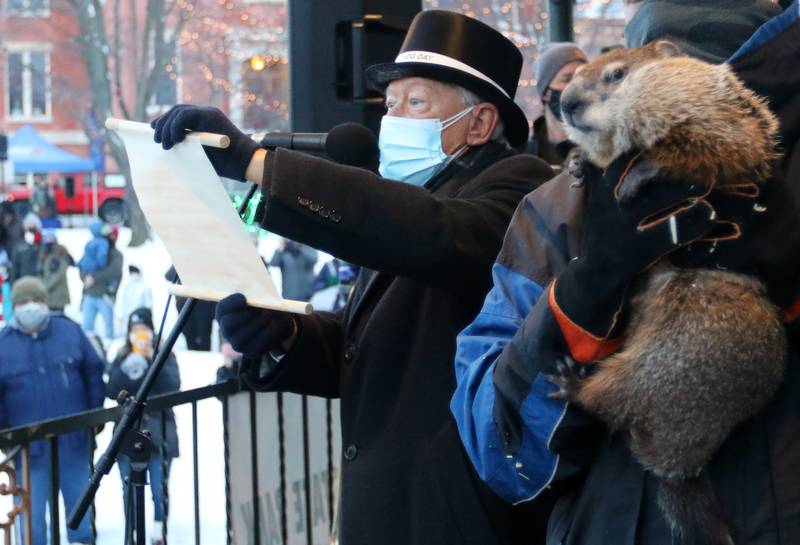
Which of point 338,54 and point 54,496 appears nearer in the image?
point 54,496

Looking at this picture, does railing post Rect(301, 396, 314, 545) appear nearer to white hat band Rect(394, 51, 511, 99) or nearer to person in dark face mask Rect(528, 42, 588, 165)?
person in dark face mask Rect(528, 42, 588, 165)

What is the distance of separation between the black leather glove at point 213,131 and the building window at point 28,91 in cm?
3724

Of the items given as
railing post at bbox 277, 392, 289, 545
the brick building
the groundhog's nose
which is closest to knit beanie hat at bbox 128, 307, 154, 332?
railing post at bbox 277, 392, 289, 545

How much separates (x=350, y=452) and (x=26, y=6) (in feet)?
113

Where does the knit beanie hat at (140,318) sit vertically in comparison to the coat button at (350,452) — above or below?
below

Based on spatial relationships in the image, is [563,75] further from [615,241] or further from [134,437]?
[615,241]

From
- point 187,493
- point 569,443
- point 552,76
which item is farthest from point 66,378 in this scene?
point 569,443

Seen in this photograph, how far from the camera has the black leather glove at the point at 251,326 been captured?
254 cm

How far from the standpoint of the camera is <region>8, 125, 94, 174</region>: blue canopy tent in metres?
34.2

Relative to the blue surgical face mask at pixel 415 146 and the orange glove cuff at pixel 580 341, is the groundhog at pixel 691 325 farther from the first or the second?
the blue surgical face mask at pixel 415 146

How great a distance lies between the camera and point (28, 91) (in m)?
40.9

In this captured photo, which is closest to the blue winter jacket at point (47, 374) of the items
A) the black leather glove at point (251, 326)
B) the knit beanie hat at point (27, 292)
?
the knit beanie hat at point (27, 292)

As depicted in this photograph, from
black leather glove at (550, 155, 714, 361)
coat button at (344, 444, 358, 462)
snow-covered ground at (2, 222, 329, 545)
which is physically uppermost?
black leather glove at (550, 155, 714, 361)

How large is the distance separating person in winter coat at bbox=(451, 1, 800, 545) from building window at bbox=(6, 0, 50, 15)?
3404 cm
